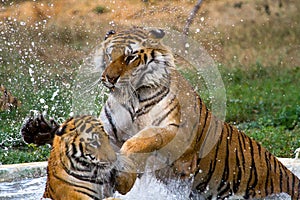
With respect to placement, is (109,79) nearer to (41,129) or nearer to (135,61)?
(135,61)

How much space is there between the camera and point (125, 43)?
11.4ft

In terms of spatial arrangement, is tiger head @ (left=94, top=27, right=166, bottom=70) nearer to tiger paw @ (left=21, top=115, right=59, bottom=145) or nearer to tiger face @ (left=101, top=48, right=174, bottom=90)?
tiger face @ (left=101, top=48, right=174, bottom=90)

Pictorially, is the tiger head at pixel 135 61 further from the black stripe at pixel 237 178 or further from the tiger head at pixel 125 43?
the black stripe at pixel 237 178

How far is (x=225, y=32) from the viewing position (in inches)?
471

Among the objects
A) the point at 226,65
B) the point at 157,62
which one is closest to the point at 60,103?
the point at 226,65

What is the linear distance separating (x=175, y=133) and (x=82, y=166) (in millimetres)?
588

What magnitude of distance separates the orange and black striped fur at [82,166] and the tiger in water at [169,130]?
0.48ft

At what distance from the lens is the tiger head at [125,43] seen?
3.46m

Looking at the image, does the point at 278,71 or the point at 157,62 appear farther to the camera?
the point at 278,71

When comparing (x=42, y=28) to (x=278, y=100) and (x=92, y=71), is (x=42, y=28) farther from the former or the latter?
(x=92, y=71)

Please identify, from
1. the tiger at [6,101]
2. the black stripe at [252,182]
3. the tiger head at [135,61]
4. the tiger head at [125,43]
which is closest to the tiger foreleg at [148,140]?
the tiger head at [135,61]

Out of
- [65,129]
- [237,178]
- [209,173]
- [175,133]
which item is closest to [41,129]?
[65,129]

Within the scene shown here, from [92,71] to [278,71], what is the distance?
764cm

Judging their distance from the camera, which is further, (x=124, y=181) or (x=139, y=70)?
(x=139, y=70)
